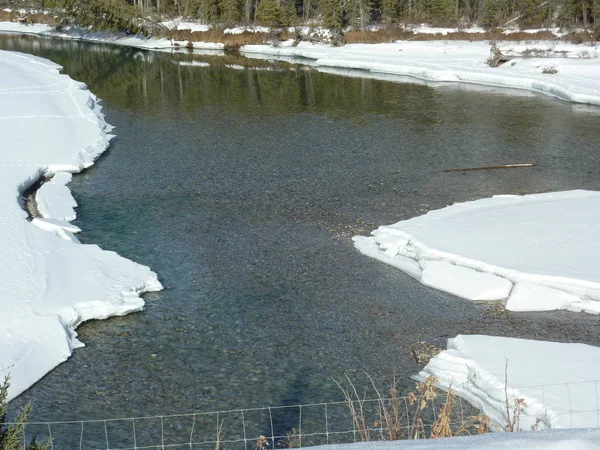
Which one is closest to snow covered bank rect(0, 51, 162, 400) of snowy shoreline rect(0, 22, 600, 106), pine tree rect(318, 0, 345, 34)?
snowy shoreline rect(0, 22, 600, 106)

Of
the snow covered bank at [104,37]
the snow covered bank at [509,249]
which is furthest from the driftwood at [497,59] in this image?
the snow covered bank at [509,249]

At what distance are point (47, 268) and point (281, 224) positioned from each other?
4451 millimetres

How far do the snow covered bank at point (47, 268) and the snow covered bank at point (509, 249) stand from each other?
4.28 metres

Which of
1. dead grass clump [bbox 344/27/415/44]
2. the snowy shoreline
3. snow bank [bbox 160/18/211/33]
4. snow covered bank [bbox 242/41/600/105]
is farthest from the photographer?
snow bank [bbox 160/18/211/33]

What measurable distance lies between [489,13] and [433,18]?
452 cm

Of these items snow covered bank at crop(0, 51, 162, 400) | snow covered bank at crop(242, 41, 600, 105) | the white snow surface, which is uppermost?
snow covered bank at crop(242, 41, 600, 105)

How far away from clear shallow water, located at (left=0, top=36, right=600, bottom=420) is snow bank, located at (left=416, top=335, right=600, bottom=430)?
0.50m

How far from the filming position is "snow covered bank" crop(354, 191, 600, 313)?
10602 mm

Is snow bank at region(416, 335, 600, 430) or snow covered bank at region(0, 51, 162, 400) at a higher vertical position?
snow covered bank at region(0, 51, 162, 400)

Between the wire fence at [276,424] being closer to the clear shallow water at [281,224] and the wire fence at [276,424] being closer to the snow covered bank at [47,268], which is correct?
the clear shallow water at [281,224]

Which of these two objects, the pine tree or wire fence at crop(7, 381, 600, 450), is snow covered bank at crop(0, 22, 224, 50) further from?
wire fence at crop(7, 381, 600, 450)

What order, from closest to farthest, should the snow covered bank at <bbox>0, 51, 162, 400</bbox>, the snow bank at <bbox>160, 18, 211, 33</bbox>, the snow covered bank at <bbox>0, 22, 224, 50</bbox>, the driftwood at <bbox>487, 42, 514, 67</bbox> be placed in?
the snow covered bank at <bbox>0, 51, 162, 400</bbox>, the driftwood at <bbox>487, 42, 514, 67</bbox>, the snow covered bank at <bbox>0, 22, 224, 50</bbox>, the snow bank at <bbox>160, 18, 211, 33</bbox>

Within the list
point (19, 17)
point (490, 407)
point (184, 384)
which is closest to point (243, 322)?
point (184, 384)

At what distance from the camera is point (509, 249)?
11.9 meters
